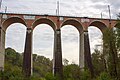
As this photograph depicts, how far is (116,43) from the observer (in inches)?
926

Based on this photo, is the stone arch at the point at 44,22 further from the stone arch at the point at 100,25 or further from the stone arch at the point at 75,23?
the stone arch at the point at 100,25

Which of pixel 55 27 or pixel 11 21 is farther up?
pixel 11 21

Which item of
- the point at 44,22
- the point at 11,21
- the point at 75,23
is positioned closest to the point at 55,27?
the point at 44,22

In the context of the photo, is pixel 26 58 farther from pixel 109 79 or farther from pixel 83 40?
pixel 109 79

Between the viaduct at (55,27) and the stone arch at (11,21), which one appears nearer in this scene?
the viaduct at (55,27)

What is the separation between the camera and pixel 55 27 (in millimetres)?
33219

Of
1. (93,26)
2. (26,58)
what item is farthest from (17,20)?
(93,26)

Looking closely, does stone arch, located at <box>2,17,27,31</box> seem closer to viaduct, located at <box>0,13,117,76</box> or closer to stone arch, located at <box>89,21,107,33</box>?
viaduct, located at <box>0,13,117,76</box>

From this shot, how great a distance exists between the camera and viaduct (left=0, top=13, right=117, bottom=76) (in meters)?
31.3

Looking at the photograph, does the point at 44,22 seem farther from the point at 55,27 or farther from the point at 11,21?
the point at 11,21

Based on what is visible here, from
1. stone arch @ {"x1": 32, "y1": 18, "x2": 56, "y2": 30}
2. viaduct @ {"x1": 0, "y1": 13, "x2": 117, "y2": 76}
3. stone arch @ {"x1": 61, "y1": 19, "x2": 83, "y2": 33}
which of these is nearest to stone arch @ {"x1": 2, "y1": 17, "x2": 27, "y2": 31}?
viaduct @ {"x1": 0, "y1": 13, "x2": 117, "y2": 76}

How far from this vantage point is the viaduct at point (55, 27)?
103 feet

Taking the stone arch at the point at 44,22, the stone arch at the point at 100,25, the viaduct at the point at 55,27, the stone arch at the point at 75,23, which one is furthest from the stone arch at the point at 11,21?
the stone arch at the point at 100,25

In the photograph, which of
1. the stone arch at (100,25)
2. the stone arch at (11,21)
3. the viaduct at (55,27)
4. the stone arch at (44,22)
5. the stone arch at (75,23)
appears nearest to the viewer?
the viaduct at (55,27)
